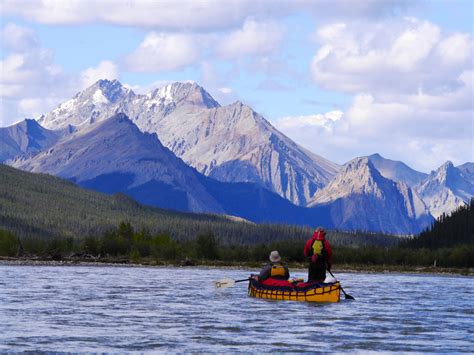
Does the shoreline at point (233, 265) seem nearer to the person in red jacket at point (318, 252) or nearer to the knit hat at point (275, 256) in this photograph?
the knit hat at point (275, 256)

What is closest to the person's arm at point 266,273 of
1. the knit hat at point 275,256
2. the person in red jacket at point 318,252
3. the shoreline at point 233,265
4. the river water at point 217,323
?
the knit hat at point 275,256

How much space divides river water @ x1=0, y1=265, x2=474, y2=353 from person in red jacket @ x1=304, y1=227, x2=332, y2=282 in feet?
8.89

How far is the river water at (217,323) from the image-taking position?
44.4 metres

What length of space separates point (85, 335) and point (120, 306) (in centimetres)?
1652

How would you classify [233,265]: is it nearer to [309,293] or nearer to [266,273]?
[266,273]

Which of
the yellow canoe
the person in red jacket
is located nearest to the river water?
the yellow canoe

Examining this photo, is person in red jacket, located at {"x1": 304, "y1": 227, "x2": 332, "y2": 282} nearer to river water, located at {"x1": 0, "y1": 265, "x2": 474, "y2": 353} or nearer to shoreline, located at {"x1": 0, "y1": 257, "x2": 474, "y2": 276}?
river water, located at {"x1": 0, "y1": 265, "x2": 474, "y2": 353}

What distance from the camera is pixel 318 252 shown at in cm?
7025

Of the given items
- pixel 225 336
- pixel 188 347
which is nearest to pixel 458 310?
pixel 225 336

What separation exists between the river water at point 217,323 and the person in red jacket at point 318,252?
8.89 feet

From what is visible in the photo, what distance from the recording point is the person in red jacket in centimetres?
7006

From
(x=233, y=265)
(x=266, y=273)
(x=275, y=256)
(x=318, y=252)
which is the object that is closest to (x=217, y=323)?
(x=318, y=252)

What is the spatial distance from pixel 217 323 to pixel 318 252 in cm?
1792

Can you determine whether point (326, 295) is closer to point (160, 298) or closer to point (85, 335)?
point (160, 298)
